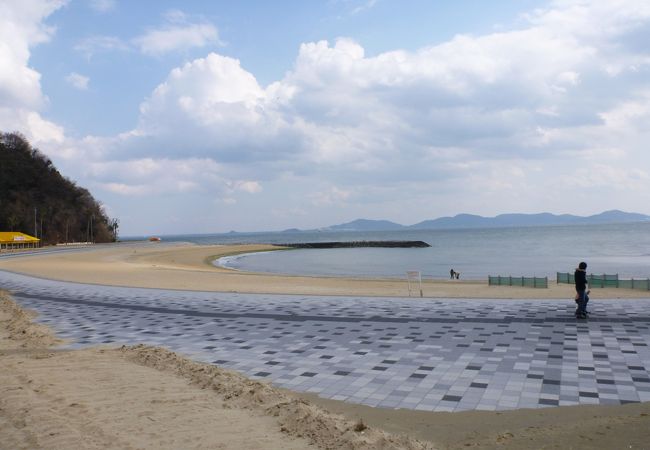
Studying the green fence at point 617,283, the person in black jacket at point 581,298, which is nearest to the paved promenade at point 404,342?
the person in black jacket at point 581,298

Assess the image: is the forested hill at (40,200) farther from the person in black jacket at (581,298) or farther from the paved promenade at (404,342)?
the person in black jacket at (581,298)

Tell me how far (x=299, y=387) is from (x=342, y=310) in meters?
5.72

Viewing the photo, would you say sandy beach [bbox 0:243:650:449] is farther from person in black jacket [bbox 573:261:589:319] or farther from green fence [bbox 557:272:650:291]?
green fence [bbox 557:272:650:291]

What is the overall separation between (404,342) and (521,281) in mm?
15410

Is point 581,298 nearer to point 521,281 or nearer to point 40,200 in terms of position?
point 521,281

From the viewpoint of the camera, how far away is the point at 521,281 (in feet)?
69.6

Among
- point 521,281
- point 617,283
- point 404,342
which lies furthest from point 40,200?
point 404,342

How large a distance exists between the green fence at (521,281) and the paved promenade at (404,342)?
8.44 metres

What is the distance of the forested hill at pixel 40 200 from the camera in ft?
261

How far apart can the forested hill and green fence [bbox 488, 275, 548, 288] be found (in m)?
78.4

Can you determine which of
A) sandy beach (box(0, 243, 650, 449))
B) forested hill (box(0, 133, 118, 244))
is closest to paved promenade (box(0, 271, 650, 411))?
sandy beach (box(0, 243, 650, 449))

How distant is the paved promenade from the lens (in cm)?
532

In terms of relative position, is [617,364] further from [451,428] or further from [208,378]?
[208,378]

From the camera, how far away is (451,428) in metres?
4.24
